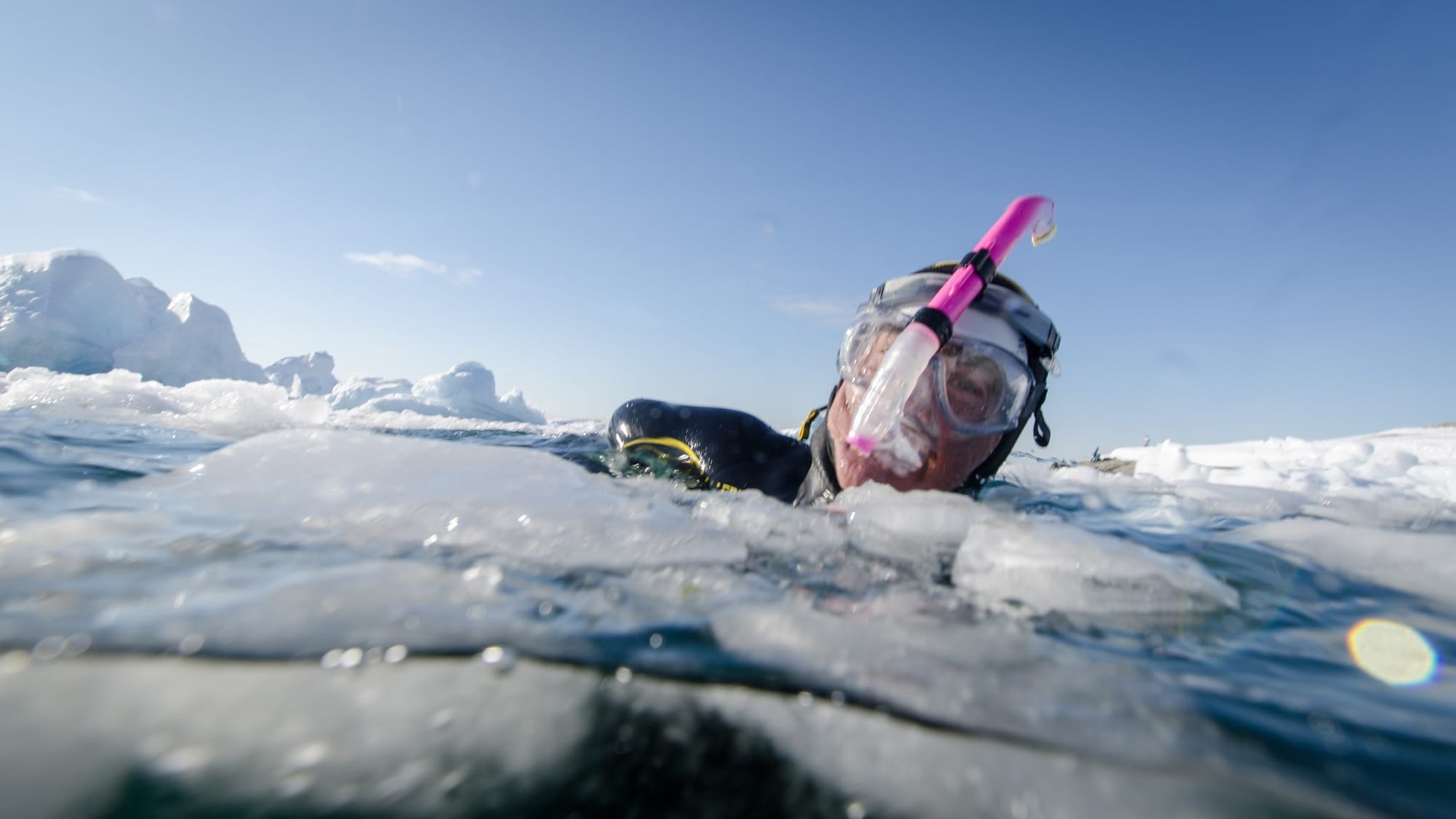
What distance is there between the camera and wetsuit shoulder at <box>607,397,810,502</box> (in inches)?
143

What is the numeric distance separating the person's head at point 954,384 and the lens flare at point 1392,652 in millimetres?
1526

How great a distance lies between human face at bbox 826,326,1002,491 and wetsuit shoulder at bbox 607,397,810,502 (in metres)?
0.77

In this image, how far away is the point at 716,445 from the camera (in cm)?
391

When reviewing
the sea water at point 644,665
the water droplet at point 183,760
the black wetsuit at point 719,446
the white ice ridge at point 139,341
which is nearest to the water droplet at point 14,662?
the sea water at point 644,665

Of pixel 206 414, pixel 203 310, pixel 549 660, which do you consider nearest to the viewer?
pixel 549 660

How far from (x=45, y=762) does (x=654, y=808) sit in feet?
2.00

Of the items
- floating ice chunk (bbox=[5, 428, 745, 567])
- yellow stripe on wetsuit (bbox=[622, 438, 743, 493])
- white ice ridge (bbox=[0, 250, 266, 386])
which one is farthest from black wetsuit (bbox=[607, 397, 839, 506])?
white ice ridge (bbox=[0, 250, 266, 386])

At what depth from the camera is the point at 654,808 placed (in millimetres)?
640

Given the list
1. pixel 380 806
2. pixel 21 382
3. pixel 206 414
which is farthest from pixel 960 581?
pixel 21 382

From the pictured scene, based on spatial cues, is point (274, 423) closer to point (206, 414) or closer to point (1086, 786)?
point (206, 414)

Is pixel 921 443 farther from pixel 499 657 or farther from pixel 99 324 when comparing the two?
pixel 99 324

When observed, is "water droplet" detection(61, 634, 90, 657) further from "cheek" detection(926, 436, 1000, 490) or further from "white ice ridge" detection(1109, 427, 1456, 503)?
"white ice ridge" detection(1109, 427, 1456, 503)

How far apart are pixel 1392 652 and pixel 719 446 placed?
9.95 feet

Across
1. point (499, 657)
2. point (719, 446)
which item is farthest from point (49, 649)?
point (719, 446)
